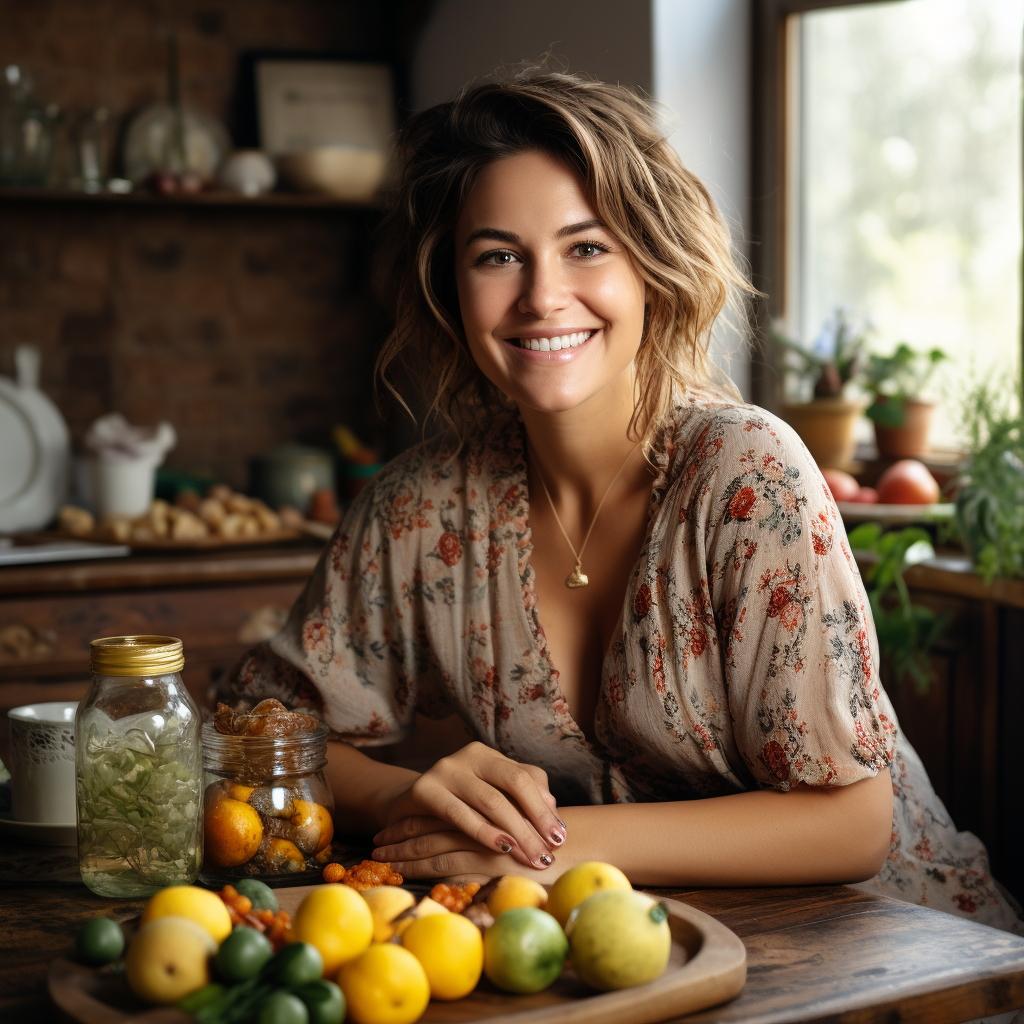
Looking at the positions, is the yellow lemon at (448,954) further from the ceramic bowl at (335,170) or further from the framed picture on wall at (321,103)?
the framed picture on wall at (321,103)

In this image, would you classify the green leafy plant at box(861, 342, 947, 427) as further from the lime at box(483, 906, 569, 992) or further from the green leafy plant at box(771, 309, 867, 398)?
the lime at box(483, 906, 569, 992)

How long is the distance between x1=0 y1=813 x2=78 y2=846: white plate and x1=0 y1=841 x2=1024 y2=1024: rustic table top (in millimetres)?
64

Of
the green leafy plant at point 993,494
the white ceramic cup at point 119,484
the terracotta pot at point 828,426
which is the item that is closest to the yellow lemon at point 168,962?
the green leafy plant at point 993,494

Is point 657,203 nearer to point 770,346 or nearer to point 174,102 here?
point 770,346

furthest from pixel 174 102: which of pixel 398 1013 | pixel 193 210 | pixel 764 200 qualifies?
pixel 398 1013

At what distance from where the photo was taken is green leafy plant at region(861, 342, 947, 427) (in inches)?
98.5

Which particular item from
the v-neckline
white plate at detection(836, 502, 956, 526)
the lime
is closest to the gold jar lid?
the lime

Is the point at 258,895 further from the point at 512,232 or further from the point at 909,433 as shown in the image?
the point at 909,433

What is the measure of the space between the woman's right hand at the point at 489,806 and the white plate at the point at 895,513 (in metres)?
1.30

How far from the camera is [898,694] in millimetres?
2148

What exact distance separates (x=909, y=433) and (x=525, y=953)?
199 cm

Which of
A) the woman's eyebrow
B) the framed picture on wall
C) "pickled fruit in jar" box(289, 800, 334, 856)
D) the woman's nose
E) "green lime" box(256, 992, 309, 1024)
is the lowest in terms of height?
"pickled fruit in jar" box(289, 800, 334, 856)

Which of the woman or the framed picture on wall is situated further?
the framed picture on wall

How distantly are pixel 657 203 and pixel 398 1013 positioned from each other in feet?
2.95
